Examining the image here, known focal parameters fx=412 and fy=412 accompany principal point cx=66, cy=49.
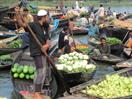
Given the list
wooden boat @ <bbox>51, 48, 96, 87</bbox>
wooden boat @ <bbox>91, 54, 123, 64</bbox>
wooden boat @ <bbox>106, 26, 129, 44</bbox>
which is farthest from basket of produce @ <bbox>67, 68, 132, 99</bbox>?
wooden boat @ <bbox>106, 26, 129, 44</bbox>

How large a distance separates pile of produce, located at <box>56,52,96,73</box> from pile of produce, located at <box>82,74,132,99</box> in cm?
163

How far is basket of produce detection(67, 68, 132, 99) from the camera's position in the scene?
774 centimetres

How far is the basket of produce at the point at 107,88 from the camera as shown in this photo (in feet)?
25.4

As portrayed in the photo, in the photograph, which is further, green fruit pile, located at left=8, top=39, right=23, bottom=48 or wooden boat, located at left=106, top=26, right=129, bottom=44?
wooden boat, located at left=106, top=26, right=129, bottom=44

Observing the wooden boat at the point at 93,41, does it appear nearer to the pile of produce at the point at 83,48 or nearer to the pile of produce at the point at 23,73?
the pile of produce at the point at 83,48

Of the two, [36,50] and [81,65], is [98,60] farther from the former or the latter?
[36,50]

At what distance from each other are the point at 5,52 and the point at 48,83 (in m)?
6.13

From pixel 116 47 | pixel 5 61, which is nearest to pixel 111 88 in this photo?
pixel 5 61

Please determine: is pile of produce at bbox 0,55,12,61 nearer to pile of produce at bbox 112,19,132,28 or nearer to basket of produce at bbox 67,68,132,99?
basket of produce at bbox 67,68,132,99

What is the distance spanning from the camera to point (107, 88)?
8.18 metres

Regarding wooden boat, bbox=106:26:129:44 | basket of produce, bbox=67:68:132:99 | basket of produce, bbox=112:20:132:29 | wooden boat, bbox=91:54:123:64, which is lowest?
wooden boat, bbox=106:26:129:44

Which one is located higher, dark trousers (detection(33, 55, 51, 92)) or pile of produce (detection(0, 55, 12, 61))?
dark trousers (detection(33, 55, 51, 92))

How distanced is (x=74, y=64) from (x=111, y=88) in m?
2.63

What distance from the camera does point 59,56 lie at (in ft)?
39.2
